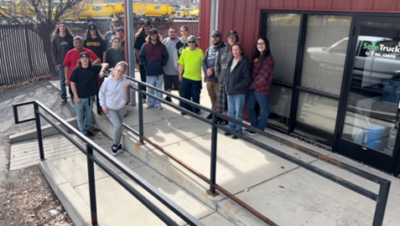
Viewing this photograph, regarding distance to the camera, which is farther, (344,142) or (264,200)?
(344,142)

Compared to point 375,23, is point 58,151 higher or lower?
lower

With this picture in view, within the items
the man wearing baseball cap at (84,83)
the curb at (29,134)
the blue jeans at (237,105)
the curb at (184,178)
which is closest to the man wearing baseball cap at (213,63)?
the blue jeans at (237,105)

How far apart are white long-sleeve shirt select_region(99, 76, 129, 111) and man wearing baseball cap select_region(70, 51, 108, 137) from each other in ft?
1.72

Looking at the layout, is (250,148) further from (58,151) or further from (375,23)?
(58,151)

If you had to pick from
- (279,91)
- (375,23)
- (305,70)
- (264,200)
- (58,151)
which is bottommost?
(58,151)

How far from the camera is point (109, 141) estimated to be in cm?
639

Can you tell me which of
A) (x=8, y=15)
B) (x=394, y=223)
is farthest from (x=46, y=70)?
(x=394, y=223)

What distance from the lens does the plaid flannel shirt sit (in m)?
5.25

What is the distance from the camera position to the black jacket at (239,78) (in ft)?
17.3

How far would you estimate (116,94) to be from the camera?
17.8 ft

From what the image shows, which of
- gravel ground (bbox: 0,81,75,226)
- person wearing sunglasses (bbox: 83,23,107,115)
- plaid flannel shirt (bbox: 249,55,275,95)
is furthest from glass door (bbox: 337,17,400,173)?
person wearing sunglasses (bbox: 83,23,107,115)

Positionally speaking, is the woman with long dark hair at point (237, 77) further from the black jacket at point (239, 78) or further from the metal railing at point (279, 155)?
the metal railing at point (279, 155)

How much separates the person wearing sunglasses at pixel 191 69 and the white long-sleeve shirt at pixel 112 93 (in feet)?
4.41

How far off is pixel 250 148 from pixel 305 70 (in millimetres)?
1421
